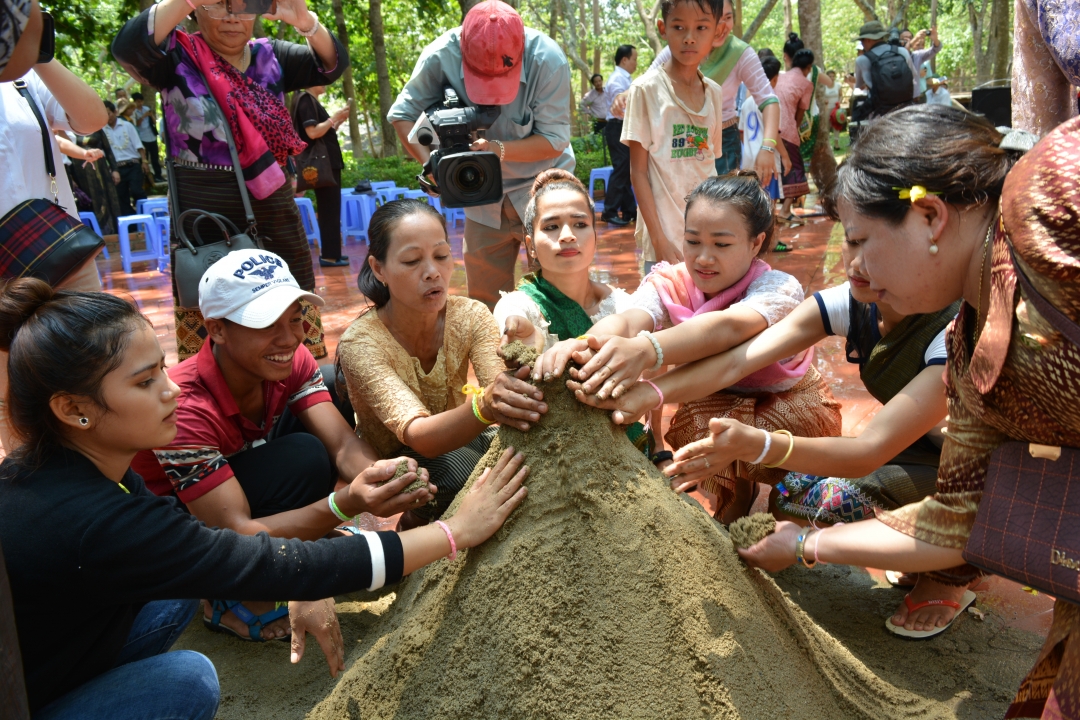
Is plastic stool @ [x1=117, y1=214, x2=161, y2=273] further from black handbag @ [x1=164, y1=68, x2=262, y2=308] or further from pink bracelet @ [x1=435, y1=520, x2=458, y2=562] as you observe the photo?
pink bracelet @ [x1=435, y1=520, x2=458, y2=562]

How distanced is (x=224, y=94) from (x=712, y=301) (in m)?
1.90

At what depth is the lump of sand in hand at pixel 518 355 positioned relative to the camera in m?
1.79

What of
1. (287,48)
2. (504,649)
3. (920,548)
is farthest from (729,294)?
(287,48)

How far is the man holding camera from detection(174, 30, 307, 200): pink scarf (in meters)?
0.46

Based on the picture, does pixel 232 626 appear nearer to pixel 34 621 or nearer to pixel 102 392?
pixel 34 621

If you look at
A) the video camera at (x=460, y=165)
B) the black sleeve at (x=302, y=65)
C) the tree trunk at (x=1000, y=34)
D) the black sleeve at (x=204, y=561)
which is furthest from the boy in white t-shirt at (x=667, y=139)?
the tree trunk at (x=1000, y=34)

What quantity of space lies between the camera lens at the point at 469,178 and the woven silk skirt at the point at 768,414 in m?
1.11

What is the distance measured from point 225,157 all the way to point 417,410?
1328mm

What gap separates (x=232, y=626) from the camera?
242cm

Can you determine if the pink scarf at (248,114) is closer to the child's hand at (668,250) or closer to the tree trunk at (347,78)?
the tree trunk at (347,78)

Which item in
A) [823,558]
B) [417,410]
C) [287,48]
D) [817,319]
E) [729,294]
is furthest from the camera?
[287,48]

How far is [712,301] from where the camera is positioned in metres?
2.64

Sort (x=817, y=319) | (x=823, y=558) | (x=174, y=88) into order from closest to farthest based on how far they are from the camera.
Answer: (x=823, y=558), (x=817, y=319), (x=174, y=88)

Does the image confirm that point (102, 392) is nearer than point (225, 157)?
Yes
